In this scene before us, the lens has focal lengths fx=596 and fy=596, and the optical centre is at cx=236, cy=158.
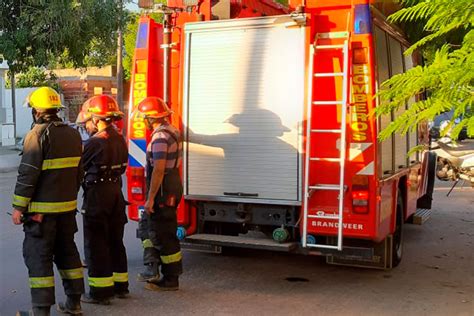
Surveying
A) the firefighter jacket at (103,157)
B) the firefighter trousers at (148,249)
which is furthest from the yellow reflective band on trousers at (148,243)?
the firefighter jacket at (103,157)

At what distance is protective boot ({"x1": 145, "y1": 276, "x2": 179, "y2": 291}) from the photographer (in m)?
5.54

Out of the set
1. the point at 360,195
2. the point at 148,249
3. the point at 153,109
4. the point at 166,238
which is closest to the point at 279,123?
the point at 360,195

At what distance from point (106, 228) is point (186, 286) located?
3.41ft

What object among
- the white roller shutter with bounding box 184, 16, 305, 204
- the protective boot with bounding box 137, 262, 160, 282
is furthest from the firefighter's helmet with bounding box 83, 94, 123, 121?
the protective boot with bounding box 137, 262, 160, 282

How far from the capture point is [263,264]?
6.64 meters

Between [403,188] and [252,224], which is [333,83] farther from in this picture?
[403,188]

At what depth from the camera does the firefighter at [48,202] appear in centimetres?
447

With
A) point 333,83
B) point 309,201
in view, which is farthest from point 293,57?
point 309,201

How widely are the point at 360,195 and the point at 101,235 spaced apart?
2.31 m

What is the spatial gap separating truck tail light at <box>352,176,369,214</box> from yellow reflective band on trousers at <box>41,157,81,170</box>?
2.41 m

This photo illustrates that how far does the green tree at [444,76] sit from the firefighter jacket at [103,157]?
2.97m

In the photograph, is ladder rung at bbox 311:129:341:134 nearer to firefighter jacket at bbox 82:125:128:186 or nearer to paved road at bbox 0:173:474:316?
paved road at bbox 0:173:474:316

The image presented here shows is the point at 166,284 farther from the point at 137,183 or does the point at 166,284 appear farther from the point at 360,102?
the point at 360,102

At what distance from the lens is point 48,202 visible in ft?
15.0
